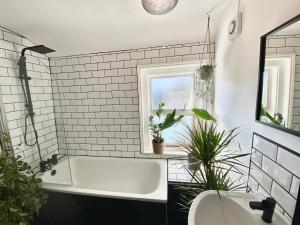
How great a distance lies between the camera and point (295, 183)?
77cm

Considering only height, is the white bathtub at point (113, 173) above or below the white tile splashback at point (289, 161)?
below

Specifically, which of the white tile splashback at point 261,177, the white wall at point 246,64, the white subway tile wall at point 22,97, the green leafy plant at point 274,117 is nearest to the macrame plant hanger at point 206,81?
the white wall at point 246,64

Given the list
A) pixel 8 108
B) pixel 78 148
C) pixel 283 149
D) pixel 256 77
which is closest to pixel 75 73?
pixel 8 108

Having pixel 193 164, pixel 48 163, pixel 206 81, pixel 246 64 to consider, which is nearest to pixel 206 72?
pixel 206 81

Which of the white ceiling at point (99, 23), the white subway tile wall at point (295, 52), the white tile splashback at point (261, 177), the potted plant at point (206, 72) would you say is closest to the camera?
the white subway tile wall at point (295, 52)

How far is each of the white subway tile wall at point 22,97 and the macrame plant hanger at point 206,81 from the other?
203 cm

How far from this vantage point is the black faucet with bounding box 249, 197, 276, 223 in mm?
826

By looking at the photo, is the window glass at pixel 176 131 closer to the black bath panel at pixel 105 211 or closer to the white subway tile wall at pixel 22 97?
the black bath panel at pixel 105 211

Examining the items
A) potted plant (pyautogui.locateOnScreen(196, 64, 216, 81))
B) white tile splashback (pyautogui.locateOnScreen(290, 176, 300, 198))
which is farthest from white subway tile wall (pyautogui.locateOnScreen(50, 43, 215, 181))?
white tile splashback (pyautogui.locateOnScreen(290, 176, 300, 198))

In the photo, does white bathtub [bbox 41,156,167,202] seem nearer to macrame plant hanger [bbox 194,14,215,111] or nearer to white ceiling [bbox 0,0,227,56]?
macrame plant hanger [bbox 194,14,215,111]

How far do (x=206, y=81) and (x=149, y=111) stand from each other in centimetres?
90

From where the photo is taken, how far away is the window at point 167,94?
237cm

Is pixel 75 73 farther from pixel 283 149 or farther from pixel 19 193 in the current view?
pixel 283 149

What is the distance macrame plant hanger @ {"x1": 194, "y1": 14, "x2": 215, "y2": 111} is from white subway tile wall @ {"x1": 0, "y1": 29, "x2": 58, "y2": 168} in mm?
2029
